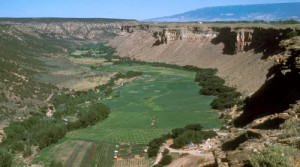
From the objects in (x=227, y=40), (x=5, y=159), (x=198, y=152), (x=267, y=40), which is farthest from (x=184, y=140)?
(x=227, y=40)

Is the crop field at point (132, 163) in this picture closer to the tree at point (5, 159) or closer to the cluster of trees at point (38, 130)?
the tree at point (5, 159)

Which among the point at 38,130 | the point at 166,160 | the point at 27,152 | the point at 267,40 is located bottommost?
the point at 27,152

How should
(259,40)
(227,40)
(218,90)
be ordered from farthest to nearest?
(227,40), (259,40), (218,90)

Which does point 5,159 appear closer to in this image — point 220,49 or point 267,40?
point 267,40

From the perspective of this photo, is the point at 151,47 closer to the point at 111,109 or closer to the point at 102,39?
the point at 111,109

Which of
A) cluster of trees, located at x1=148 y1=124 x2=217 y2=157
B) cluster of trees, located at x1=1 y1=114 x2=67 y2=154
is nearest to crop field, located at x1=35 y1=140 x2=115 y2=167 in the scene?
cluster of trees, located at x1=1 y1=114 x2=67 y2=154

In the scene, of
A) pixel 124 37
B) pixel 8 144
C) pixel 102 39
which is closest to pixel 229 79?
pixel 8 144

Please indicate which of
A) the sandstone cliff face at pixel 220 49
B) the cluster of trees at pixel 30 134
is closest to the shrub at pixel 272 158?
the sandstone cliff face at pixel 220 49
